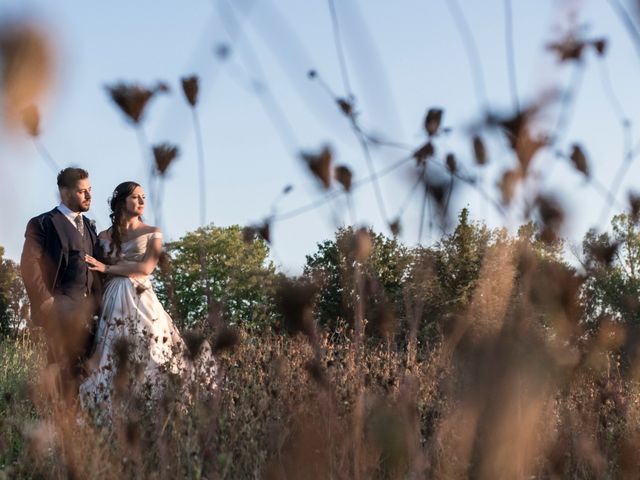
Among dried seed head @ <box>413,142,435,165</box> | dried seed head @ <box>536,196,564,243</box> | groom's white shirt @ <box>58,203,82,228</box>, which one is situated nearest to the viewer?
dried seed head @ <box>536,196,564,243</box>

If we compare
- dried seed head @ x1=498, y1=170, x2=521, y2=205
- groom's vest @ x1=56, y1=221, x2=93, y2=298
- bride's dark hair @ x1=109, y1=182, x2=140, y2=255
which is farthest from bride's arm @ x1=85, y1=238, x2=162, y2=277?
dried seed head @ x1=498, y1=170, x2=521, y2=205

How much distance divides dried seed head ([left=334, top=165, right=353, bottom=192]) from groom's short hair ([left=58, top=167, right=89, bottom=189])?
13.7 ft

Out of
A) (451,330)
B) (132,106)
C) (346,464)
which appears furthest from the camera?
(346,464)

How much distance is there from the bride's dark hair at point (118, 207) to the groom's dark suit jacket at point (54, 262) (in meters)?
0.30

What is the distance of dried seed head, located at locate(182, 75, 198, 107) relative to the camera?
8.03 ft

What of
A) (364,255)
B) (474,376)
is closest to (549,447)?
(364,255)

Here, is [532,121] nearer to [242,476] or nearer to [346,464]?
[346,464]

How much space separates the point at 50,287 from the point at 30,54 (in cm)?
491

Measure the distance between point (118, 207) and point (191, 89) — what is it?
476 centimetres

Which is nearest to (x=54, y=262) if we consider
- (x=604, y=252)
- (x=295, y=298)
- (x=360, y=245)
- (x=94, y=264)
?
(x=94, y=264)

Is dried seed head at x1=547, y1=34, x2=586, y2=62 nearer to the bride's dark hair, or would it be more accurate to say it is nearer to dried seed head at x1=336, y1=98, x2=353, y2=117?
dried seed head at x1=336, y1=98, x2=353, y2=117

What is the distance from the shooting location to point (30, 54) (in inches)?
84.1

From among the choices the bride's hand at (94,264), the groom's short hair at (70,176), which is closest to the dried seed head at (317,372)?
the groom's short hair at (70,176)

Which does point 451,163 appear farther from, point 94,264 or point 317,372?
point 94,264
